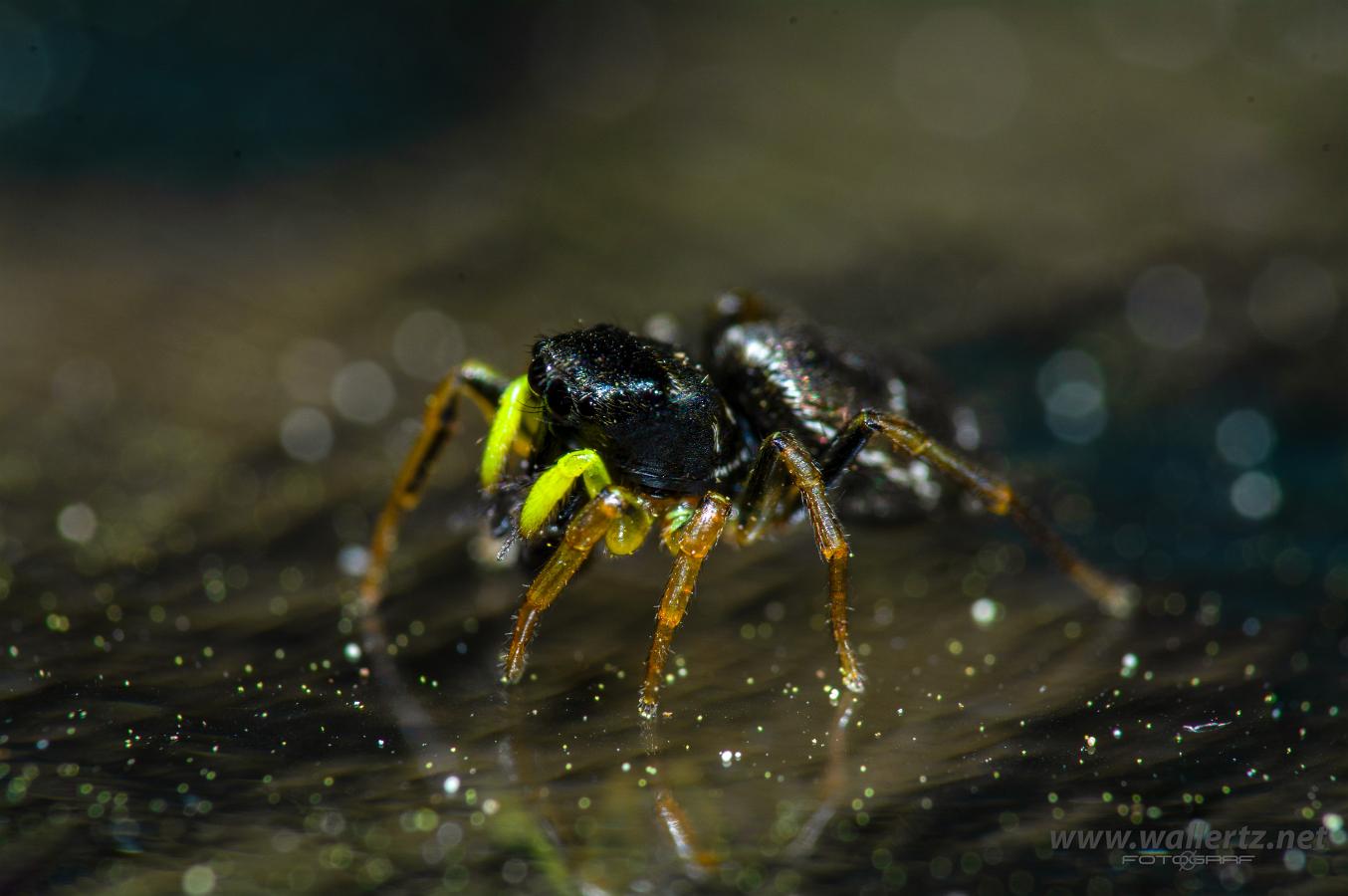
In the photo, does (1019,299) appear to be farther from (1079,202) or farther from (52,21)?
(52,21)

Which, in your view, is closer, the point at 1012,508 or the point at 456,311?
the point at 1012,508

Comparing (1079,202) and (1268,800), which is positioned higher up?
(1079,202)

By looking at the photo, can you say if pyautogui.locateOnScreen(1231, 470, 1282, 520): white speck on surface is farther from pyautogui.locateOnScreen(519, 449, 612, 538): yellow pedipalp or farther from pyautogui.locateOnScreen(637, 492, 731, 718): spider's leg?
pyautogui.locateOnScreen(519, 449, 612, 538): yellow pedipalp

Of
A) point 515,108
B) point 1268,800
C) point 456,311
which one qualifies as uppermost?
point 515,108

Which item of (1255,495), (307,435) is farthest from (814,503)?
(307,435)

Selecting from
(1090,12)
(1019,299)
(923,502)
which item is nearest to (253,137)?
(1019,299)

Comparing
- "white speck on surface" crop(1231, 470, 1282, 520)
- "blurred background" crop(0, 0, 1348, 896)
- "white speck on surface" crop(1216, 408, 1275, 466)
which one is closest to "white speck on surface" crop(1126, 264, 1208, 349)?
"blurred background" crop(0, 0, 1348, 896)

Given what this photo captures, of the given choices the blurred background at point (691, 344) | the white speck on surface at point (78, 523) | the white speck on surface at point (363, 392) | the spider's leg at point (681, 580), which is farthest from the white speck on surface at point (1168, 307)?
the white speck on surface at point (78, 523)
